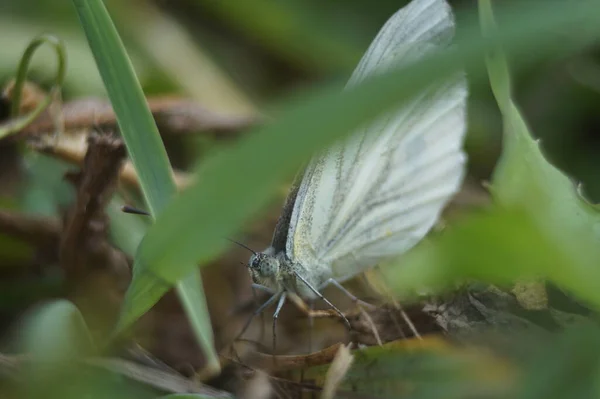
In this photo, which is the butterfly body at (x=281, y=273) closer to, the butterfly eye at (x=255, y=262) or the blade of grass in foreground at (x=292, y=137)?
the butterfly eye at (x=255, y=262)

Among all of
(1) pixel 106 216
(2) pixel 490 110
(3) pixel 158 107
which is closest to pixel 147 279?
(1) pixel 106 216

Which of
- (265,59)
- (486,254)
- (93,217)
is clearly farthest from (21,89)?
(486,254)

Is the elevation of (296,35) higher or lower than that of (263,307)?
higher

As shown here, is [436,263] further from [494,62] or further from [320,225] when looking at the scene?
[320,225]

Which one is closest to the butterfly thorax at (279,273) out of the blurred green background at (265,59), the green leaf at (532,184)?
the green leaf at (532,184)

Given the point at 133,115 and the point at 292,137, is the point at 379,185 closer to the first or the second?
the point at 133,115
